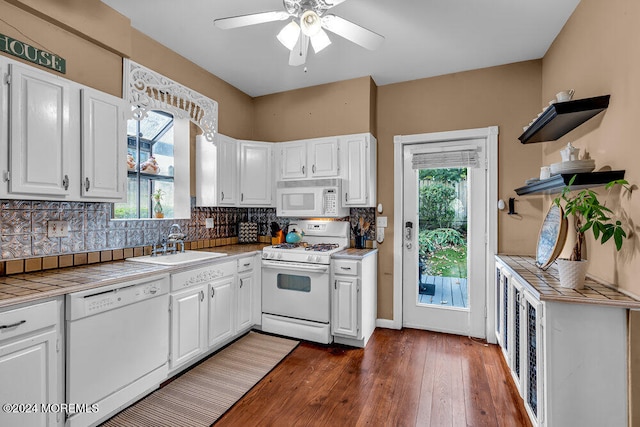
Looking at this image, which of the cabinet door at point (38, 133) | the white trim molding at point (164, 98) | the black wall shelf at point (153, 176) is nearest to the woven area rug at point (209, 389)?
the cabinet door at point (38, 133)

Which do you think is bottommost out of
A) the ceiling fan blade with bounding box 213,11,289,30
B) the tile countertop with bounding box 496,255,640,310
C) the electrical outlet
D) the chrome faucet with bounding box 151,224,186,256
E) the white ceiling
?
the tile countertop with bounding box 496,255,640,310

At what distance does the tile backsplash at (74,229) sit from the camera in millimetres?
1938

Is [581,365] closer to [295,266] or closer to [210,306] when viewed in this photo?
[295,266]

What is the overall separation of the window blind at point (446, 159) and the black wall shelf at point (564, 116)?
2.19 ft

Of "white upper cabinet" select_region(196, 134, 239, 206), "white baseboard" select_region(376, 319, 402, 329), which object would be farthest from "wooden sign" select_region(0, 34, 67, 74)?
"white baseboard" select_region(376, 319, 402, 329)

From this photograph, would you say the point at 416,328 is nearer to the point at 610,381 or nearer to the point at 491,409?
the point at 491,409

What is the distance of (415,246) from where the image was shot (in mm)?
3477

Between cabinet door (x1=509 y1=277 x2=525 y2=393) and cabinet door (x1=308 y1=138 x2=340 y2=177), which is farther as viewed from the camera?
cabinet door (x1=308 y1=138 x2=340 y2=177)

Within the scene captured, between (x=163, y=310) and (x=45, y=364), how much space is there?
727 millimetres

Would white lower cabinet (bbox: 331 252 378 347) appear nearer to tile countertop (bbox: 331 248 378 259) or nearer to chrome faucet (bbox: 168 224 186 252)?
→ tile countertop (bbox: 331 248 378 259)

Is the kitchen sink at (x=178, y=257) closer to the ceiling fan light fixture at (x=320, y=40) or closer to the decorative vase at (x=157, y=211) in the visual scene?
the decorative vase at (x=157, y=211)

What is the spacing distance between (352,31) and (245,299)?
261 centimetres

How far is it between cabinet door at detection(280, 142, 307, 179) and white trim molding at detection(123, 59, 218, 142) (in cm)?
84

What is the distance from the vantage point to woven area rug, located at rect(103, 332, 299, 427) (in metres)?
1.96
